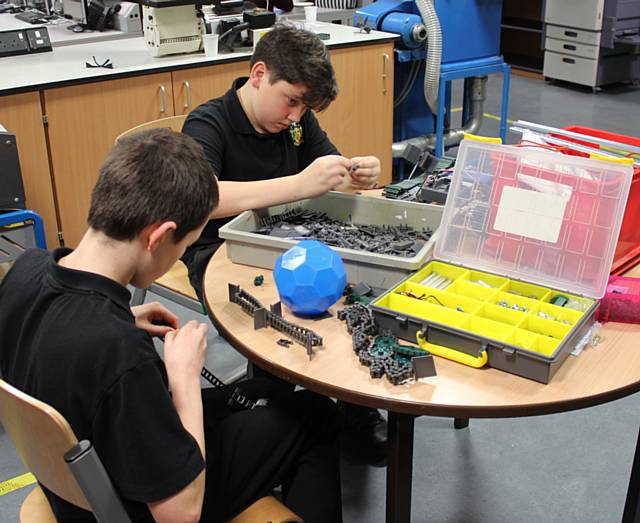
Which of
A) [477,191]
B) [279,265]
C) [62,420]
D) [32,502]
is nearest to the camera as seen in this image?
[62,420]

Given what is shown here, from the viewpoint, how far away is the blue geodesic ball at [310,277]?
4.20 ft

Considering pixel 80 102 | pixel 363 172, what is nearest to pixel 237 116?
pixel 363 172

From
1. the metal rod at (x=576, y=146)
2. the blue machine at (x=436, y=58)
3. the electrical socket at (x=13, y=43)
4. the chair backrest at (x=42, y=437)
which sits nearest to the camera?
the chair backrest at (x=42, y=437)

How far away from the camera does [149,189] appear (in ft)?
3.55

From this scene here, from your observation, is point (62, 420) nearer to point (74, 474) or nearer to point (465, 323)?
point (74, 474)

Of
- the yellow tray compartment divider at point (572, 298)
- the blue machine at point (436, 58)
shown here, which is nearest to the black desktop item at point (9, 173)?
the yellow tray compartment divider at point (572, 298)

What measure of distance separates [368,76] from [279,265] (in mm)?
2521

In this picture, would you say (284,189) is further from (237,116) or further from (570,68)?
(570,68)

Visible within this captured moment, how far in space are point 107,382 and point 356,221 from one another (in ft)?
2.82

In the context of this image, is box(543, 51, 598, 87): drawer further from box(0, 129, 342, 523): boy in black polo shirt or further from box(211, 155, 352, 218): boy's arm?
box(0, 129, 342, 523): boy in black polo shirt

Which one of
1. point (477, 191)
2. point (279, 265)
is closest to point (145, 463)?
point (279, 265)

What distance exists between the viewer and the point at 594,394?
3.67 ft

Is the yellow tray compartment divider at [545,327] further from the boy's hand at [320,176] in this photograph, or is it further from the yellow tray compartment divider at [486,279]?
the boy's hand at [320,176]

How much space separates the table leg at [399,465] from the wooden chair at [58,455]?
46cm
